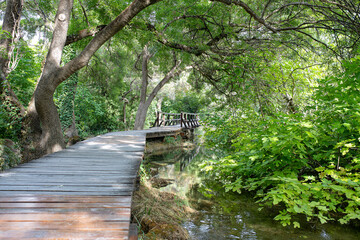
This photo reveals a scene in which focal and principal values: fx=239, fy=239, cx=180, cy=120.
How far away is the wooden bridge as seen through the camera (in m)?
1.79

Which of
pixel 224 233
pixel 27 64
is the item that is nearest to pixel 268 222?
pixel 224 233

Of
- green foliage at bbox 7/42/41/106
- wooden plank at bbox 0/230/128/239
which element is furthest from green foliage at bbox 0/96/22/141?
wooden plank at bbox 0/230/128/239

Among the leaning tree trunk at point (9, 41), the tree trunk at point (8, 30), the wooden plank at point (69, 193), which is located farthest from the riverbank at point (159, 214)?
the tree trunk at point (8, 30)

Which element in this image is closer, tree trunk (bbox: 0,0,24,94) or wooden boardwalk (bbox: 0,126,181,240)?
wooden boardwalk (bbox: 0,126,181,240)

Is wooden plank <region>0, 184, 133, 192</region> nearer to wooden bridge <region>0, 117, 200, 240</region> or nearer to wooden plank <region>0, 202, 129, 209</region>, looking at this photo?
wooden bridge <region>0, 117, 200, 240</region>

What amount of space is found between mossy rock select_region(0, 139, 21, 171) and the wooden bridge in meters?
2.32

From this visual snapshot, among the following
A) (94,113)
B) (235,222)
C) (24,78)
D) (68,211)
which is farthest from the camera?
(94,113)

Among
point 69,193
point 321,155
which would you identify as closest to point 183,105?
point 321,155

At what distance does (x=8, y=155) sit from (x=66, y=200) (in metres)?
4.56

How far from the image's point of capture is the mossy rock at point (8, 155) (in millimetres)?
5512

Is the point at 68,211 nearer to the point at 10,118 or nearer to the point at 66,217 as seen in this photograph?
the point at 66,217

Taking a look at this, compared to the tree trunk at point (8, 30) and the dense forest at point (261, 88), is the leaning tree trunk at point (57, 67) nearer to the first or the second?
the dense forest at point (261, 88)

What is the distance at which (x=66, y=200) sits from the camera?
2.35 meters

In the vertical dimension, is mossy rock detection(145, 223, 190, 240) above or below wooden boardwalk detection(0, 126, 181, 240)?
below
